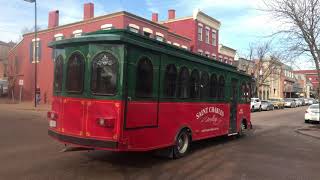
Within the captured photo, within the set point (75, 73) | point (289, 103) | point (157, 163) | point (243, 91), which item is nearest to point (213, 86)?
point (243, 91)

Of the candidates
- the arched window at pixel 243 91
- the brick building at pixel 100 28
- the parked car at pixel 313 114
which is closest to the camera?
the arched window at pixel 243 91

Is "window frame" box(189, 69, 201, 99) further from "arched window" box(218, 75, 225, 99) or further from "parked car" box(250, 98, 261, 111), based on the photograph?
"parked car" box(250, 98, 261, 111)

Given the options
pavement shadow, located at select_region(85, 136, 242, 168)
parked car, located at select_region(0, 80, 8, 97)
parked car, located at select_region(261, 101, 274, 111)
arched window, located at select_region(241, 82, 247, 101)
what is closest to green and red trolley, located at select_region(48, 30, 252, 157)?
pavement shadow, located at select_region(85, 136, 242, 168)

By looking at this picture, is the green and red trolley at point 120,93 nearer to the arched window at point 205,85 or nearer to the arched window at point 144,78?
the arched window at point 144,78

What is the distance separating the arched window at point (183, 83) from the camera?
417 inches

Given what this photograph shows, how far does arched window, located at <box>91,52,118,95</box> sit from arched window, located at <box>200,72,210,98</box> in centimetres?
424

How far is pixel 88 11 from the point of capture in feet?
132

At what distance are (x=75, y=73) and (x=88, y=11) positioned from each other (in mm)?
32900

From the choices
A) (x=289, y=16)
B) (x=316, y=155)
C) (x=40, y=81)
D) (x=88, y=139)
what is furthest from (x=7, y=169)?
(x=40, y=81)

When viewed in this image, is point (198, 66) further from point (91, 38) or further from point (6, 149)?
point (6, 149)

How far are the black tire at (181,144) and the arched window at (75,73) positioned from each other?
3.17 meters

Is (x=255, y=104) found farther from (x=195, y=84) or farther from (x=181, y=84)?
(x=181, y=84)

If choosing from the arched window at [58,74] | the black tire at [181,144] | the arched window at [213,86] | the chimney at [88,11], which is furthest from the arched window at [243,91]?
the chimney at [88,11]

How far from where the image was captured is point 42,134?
15398 millimetres
